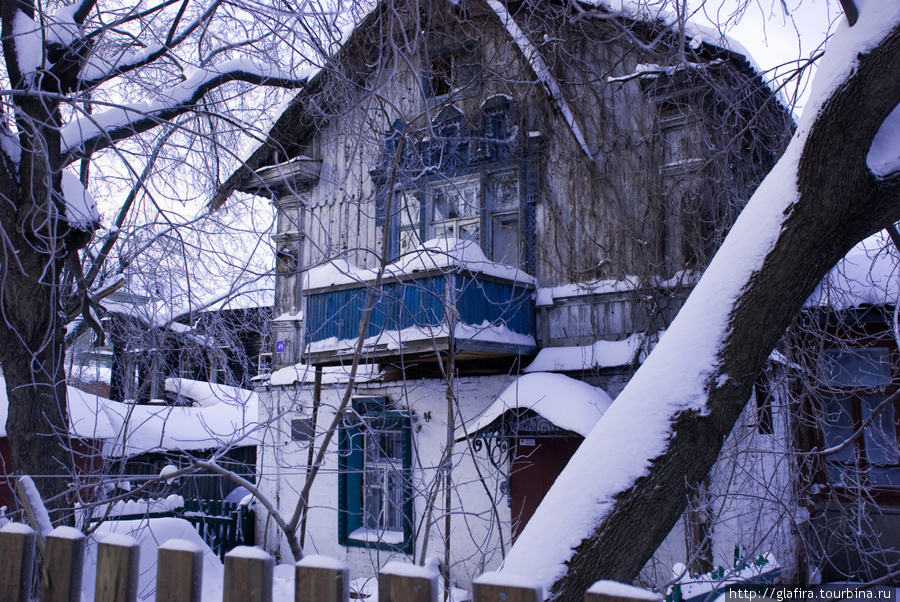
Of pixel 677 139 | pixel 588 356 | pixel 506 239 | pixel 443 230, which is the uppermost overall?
pixel 677 139

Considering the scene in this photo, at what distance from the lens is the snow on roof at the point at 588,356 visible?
8102 mm

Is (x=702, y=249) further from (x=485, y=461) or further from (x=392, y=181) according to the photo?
(x=392, y=181)

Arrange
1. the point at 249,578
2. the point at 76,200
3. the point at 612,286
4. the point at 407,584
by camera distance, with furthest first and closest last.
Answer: the point at 612,286 < the point at 76,200 < the point at 249,578 < the point at 407,584

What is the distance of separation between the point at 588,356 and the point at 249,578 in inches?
280

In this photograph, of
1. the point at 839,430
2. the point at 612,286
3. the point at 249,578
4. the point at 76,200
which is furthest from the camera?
the point at 612,286

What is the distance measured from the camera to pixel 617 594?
1.32m

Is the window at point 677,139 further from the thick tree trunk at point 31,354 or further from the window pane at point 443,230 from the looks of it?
the thick tree trunk at point 31,354

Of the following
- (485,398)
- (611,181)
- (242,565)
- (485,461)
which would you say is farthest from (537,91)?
(242,565)

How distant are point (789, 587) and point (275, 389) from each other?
7.77 meters

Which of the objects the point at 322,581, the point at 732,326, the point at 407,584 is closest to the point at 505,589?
the point at 407,584

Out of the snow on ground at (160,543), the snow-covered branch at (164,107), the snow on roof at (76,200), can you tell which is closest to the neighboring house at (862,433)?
the snow-covered branch at (164,107)

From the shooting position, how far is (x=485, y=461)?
866 centimetres

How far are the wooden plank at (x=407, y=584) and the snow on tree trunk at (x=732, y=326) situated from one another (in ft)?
3.06

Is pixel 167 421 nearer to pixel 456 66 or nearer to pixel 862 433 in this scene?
pixel 456 66
